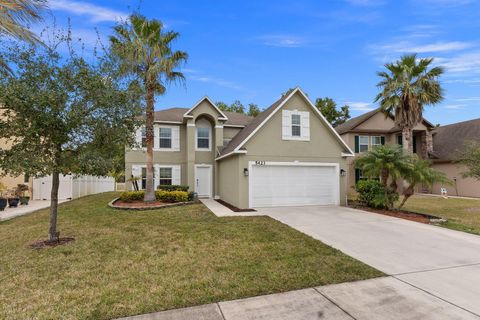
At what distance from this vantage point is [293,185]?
13539mm

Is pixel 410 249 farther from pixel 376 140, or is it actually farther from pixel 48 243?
pixel 376 140

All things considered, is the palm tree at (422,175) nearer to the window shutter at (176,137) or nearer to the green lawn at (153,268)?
the green lawn at (153,268)

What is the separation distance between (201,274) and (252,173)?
27.3 ft

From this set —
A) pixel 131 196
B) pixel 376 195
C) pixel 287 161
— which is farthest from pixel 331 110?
pixel 131 196

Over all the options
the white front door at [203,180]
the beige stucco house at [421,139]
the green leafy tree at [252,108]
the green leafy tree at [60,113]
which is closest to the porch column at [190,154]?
the white front door at [203,180]

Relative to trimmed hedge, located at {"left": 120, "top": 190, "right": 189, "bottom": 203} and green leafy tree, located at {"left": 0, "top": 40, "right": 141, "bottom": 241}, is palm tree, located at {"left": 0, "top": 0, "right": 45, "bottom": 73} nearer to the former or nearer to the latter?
green leafy tree, located at {"left": 0, "top": 40, "right": 141, "bottom": 241}

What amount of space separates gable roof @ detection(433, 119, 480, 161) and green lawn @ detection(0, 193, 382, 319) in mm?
20865

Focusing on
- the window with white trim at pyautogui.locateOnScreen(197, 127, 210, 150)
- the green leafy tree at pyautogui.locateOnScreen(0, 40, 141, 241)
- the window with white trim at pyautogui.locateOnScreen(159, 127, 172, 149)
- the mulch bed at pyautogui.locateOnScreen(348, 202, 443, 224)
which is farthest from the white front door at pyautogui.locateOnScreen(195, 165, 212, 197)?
the green leafy tree at pyautogui.locateOnScreen(0, 40, 141, 241)

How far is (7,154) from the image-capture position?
6227 millimetres

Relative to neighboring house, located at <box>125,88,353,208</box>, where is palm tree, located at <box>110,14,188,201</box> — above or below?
above

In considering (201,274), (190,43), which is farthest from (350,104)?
(201,274)

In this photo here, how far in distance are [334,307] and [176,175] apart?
50.6 ft

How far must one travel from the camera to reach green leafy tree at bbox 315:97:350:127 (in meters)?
33.4

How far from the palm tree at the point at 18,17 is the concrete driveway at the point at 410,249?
8766 millimetres
